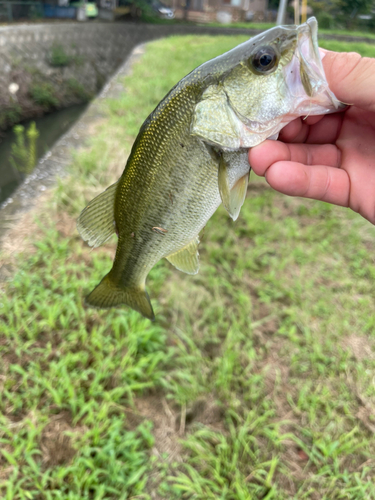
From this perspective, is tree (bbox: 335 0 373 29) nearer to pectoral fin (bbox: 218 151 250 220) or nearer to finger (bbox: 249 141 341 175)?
finger (bbox: 249 141 341 175)

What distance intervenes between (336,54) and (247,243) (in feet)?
8.24

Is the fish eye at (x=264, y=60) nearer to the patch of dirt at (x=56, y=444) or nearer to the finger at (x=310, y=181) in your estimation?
the finger at (x=310, y=181)

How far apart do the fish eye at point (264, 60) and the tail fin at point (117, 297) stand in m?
1.07

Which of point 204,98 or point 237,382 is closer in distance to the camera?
point 204,98

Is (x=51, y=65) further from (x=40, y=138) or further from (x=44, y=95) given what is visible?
(x=40, y=138)

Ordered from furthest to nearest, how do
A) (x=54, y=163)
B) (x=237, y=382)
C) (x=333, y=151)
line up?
(x=54, y=163), (x=237, y=382), (x=333, y=151)

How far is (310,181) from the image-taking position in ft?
4.87

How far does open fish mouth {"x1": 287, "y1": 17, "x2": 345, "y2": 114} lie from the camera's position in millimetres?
1188

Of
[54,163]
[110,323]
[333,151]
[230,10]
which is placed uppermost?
[230,10]

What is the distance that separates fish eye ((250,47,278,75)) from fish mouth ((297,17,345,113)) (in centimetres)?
9

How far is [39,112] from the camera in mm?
10875

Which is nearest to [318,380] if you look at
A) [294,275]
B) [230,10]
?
[294,275]

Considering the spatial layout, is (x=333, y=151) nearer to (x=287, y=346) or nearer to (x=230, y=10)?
(x=287, y=346)

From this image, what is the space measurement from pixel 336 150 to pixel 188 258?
0.89 meters
